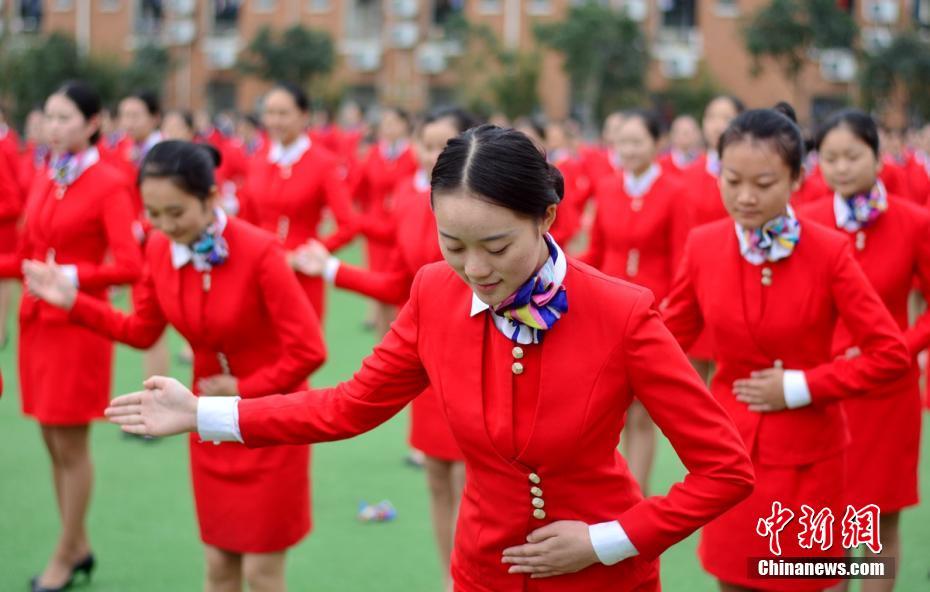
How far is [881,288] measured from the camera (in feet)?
13.0

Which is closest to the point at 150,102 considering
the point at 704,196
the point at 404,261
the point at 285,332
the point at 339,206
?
the point at 339,206

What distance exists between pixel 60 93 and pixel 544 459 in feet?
10.9

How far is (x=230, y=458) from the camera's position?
3590 millimetres

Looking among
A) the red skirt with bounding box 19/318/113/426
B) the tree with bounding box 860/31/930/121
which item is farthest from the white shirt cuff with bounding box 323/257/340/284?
the tree with bounding box 860/31/930/121

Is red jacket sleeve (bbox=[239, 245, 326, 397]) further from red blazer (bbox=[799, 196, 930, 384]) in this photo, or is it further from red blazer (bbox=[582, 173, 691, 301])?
red blazer (bbox=[582, 173, 691, 301])

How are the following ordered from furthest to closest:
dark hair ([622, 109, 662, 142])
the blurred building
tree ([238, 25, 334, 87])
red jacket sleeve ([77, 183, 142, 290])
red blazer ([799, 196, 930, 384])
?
the blurred building, tree ([238, 25, 334, 87]), dark hair ([622, 109, 662, 142]), red jacket sleeve ([77, 183, 142, 290]), red blazer ([799, 196, 930, 384])

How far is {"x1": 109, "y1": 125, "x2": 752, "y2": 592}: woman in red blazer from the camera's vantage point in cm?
217

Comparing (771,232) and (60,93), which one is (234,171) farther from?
(771,232)

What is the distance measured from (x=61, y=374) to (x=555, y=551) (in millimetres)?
2915

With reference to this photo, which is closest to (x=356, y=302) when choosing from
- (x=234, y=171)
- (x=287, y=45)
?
(x=234, y=171)

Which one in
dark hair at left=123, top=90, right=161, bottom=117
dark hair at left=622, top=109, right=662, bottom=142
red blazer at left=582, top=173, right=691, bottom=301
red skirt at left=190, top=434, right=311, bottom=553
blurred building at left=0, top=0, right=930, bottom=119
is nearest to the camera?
red skirt at left=190, top=434, right=311, bottom=553

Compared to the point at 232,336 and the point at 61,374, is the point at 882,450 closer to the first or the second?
the point at 232,336

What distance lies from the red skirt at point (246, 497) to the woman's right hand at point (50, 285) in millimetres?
634

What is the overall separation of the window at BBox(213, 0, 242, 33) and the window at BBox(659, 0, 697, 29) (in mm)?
12197
